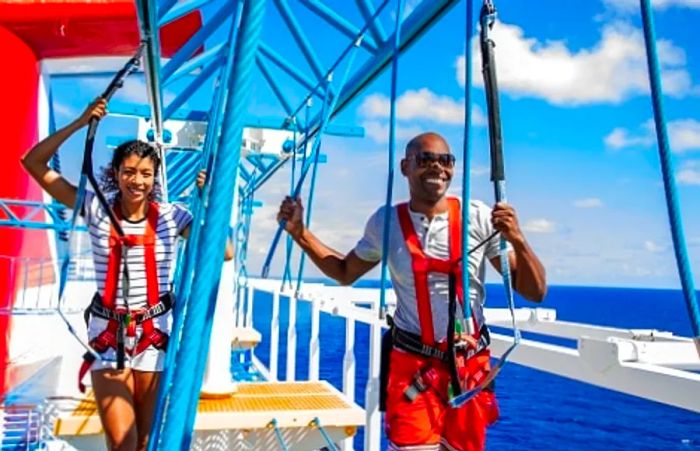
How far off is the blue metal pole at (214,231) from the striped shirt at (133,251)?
0.77 m

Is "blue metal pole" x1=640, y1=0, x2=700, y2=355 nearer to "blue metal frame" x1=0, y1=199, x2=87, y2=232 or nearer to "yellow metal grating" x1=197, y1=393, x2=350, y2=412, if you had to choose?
"yellow metal grating" x1=197, y1=393, x2=350, y2=412

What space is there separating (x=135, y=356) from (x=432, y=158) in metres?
1.02

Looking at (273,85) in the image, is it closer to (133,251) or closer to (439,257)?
(133,251)

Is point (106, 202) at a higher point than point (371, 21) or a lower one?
lower

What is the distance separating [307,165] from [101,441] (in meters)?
1.44

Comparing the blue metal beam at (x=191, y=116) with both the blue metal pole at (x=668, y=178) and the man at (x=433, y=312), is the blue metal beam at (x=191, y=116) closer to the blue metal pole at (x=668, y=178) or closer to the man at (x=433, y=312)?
the man at (x=433, y=312)

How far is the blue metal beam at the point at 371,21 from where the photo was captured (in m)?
3.28

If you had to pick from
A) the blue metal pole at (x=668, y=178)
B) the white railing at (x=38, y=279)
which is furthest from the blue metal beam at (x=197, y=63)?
the blue metal pole at (x=668, y=178)

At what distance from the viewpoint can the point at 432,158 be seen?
5.49ft

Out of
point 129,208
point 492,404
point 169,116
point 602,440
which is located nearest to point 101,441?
point 129,208

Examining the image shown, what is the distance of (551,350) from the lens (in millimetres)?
1963

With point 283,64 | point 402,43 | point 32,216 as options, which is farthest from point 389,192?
point 32,216

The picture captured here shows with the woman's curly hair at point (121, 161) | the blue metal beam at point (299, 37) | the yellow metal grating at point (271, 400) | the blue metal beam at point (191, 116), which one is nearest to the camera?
the woman's curly hair at point (121, 161)

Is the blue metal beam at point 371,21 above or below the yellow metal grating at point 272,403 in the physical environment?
above
